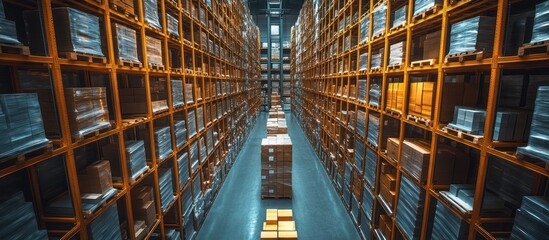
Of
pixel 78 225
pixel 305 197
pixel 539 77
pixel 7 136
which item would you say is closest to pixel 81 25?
pixel 7 136

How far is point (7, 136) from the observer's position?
183 cm

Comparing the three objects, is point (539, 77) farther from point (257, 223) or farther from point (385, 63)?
point (257, 223)

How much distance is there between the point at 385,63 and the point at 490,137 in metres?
2.41

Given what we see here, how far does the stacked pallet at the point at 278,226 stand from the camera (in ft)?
13.3

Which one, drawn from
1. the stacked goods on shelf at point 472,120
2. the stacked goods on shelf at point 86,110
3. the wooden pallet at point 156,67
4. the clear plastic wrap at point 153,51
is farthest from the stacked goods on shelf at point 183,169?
the stacked goods on shelf at point 472,120

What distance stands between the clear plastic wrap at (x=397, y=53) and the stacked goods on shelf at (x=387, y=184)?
6.03 feet

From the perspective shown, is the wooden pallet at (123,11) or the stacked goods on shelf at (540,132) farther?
the wooden pallet at (123,11)

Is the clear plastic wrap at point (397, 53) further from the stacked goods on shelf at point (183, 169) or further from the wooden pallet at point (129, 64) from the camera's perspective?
the stacked goods on shelf at point (183, 169)

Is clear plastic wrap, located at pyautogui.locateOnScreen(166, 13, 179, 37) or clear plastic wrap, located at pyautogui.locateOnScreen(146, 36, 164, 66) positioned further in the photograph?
clear plastic wrap, located at pyautogui.locateOnScreen(166, 13, 179, 37)

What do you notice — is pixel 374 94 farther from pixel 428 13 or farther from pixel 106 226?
pixel 106 226

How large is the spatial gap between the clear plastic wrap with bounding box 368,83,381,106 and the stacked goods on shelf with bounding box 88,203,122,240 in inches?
180

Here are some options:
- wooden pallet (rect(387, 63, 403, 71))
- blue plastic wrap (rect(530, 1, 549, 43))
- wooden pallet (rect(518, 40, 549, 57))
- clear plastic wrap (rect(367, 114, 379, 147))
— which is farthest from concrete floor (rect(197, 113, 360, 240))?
blue plastic wrap (rect(530, 1, 549, 43))

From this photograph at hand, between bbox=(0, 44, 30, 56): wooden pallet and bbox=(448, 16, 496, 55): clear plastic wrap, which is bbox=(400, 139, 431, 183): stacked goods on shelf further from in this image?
bbox=(0, 44, 30, 56): wooden pallet

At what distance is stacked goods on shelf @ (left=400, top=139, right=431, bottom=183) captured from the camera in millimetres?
3361
